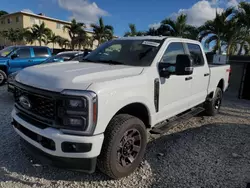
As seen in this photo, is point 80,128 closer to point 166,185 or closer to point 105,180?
point 105,180

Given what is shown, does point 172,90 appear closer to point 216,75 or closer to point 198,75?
point 198,75

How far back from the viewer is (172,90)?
355 cm

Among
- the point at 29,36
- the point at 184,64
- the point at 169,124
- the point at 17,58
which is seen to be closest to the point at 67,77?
the point at 184,64

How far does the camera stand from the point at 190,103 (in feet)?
14.1

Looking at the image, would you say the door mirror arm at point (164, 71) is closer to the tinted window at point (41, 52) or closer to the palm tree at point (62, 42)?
the tinted window at point (41, 52)

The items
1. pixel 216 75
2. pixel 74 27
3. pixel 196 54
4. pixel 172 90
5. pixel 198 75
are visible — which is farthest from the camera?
pixel 74 27

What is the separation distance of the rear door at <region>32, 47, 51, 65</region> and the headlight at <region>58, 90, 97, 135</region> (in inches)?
352

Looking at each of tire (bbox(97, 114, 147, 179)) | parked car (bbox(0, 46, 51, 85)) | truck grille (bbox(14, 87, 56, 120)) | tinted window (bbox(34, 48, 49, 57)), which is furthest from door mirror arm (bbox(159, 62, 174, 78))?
tinted window (bbox(34, 48, 49, 57))

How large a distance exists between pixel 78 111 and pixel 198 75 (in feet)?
9.55

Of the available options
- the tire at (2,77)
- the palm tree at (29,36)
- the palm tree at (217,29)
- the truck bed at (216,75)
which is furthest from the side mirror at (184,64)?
the palm tree at (29,36)

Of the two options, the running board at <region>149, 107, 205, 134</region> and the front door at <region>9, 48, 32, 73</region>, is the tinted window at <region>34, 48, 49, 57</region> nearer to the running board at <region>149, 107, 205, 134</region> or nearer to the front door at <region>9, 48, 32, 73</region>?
the front door at <region>9, 48, 32, 73</region>

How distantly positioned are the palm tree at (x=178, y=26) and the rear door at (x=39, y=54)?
41.1 feet

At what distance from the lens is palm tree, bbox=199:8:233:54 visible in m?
17.5

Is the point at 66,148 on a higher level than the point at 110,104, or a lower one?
lower
